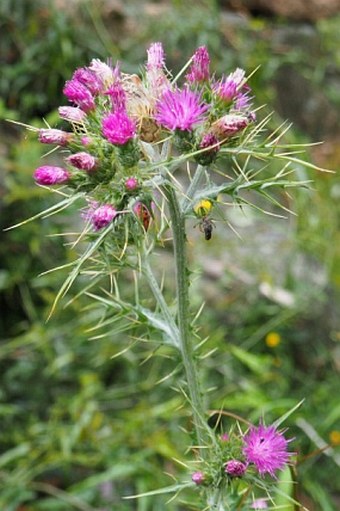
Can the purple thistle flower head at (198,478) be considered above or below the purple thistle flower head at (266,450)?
below

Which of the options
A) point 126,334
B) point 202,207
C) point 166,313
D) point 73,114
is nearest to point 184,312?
point 166,313

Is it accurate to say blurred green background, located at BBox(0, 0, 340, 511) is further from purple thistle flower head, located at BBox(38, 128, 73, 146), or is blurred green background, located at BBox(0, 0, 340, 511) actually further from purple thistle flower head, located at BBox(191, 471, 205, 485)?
purple thistle flower head, located at BBox(38, 128, 73, 146)

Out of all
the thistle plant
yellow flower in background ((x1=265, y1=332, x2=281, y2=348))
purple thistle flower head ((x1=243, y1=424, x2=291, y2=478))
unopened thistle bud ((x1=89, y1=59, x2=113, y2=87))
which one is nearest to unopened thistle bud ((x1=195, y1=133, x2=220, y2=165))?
the thistle plant

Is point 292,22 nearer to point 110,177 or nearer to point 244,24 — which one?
point 244,24

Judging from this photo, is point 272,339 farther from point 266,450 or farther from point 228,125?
point 228,125

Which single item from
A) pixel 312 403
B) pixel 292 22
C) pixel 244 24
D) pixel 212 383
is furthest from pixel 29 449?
pixel 292 22

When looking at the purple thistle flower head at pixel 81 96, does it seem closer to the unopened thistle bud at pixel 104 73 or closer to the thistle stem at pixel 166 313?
the unopened thistle bud at pixel 104 73

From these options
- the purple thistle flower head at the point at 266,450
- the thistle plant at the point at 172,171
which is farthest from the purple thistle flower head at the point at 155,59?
the purple thistle flower head at the point at 266,450
